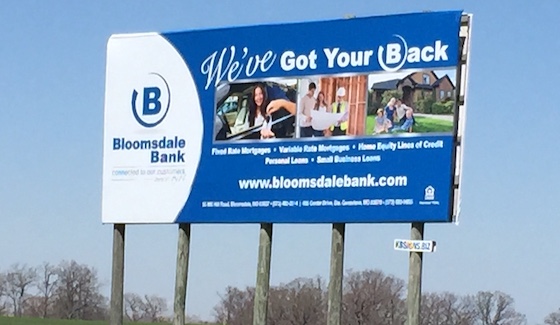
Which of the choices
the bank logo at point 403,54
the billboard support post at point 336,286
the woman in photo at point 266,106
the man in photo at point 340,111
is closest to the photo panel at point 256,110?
the woman in photo at point 266,106

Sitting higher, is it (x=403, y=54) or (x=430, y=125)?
(x=403, y=54)

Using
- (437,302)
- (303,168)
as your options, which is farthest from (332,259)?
(437,302)

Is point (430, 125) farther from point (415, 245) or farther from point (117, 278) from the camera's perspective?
point (117, 278)

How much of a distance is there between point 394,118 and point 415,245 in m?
1.76

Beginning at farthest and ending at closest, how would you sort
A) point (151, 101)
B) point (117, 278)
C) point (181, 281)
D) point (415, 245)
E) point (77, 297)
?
point (77, 297) < point (117, 278) < point (181, 281) < point (151, 101) < point (415, 245)

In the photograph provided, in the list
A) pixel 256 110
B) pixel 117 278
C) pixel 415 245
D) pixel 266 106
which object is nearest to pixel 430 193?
pixel 415 245

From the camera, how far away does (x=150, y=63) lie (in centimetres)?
2011

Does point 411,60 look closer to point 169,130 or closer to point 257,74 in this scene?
point 257,74

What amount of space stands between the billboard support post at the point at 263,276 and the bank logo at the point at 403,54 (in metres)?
2.90

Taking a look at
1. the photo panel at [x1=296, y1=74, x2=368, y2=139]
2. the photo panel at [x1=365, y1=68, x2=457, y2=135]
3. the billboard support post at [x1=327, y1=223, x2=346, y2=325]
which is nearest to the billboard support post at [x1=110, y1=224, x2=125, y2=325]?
the photo panel at [x1=296, y1=74, x2=368, y2=139]

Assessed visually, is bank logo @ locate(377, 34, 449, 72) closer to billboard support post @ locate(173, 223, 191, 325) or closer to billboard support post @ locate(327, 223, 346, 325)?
billboard support post @ locate(327, 223, 346, 325)

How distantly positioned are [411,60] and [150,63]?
4266 mm

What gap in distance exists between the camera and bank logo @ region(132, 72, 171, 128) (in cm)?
1988

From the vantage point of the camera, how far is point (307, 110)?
18703mm
